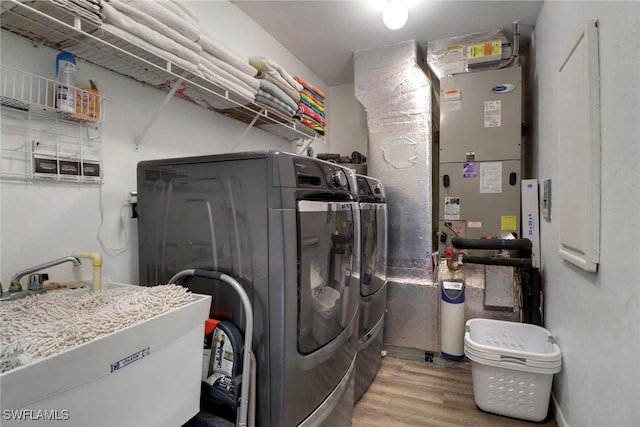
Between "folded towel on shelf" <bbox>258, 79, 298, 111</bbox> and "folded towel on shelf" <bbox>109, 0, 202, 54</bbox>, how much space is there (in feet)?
1.64

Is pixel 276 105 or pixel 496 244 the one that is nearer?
pixel 276 105

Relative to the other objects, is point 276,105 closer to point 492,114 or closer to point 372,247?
point 372,247

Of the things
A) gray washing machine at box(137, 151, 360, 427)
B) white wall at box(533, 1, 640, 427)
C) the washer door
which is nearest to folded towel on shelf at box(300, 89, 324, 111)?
the washer door

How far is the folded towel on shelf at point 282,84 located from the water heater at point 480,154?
53.7 inches

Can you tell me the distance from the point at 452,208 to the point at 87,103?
8.71ft

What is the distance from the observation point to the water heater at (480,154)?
103 inches

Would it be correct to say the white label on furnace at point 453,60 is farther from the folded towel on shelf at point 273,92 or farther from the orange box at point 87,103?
the orange box at point 87,103

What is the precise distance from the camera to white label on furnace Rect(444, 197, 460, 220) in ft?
9.14

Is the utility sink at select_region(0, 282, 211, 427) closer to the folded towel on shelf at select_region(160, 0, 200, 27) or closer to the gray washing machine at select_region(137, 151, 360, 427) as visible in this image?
the gray washing machine at select_region(137, 151, 360, 427)

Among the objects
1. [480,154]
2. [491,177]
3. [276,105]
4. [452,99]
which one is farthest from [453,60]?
[276,105]

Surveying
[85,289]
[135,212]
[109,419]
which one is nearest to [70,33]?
[135,212]

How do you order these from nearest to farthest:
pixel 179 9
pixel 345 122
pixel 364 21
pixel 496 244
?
pixel 179 9
pixel 496 244
pixel 364 21
pixel 345 122

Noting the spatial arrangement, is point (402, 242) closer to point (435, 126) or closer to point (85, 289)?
point (435, 126)

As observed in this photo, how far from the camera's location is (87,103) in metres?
1.31
